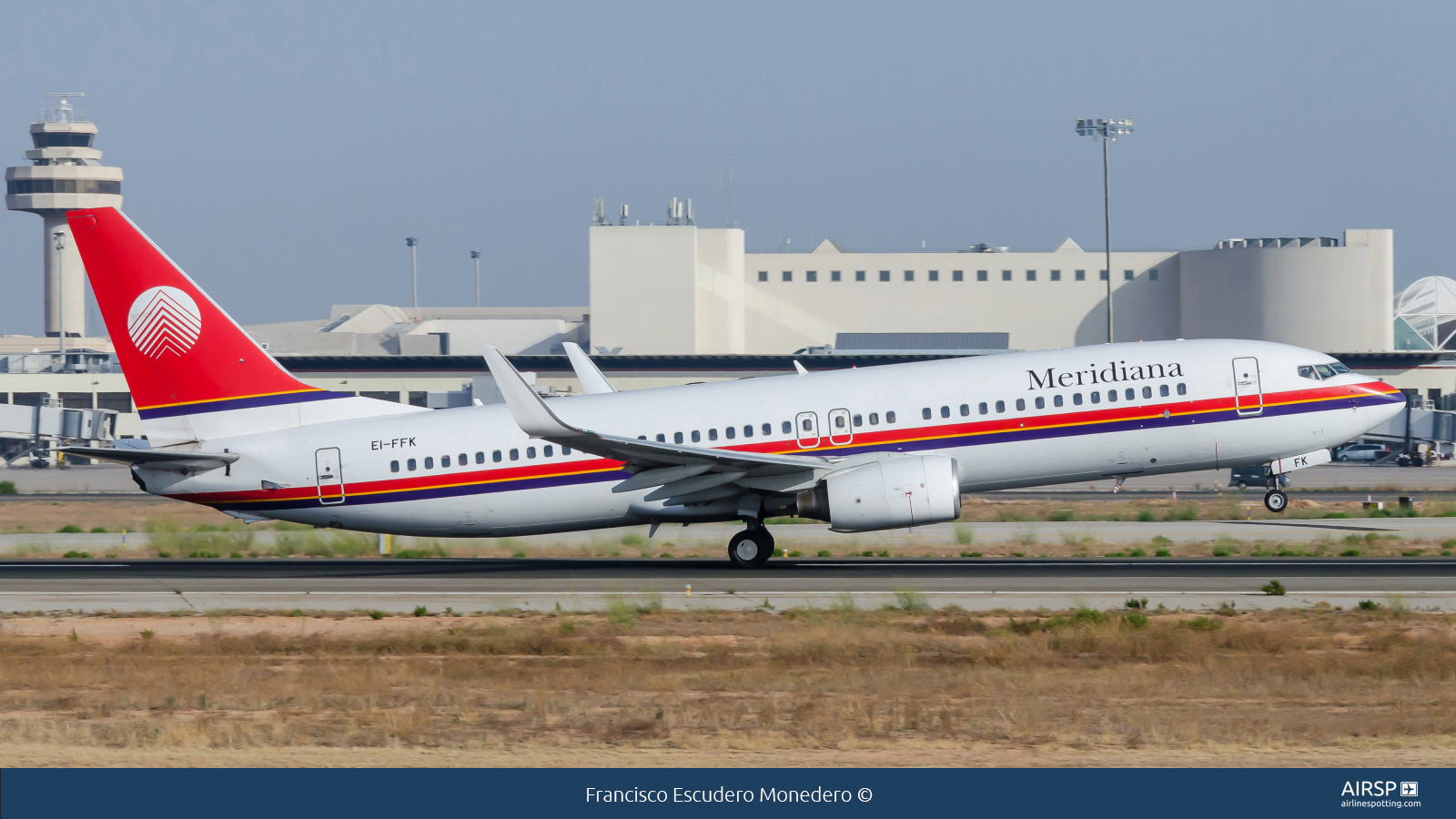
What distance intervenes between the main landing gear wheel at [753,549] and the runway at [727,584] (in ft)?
1.25

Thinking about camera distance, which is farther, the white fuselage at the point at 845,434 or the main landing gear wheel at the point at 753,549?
the main landing gear wheel at the point at 753,549

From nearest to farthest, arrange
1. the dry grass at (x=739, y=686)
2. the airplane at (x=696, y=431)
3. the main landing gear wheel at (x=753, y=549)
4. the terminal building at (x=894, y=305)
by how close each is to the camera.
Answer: the dry grass at (x=739, y=686)
the airplane at (x=696, y=431)
the main landing gear wheel at (x=753, y=549)
the terminal building at (x=894, y=305)

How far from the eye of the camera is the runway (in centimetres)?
2383

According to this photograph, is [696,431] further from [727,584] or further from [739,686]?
[739,686]

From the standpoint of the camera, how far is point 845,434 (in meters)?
28.5

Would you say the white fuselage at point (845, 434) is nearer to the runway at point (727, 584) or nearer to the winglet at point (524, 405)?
the runway at point (727, 584)

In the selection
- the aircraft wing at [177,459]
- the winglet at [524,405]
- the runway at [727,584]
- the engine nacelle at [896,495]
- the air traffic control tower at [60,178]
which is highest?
the air traffic control tower at [60,178]

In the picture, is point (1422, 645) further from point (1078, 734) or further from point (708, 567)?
point (708, 567)

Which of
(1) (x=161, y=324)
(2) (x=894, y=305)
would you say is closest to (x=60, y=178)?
(2) (x=894, y=305)

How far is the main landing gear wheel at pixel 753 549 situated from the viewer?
2931 centimetres

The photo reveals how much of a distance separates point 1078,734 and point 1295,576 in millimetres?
14375

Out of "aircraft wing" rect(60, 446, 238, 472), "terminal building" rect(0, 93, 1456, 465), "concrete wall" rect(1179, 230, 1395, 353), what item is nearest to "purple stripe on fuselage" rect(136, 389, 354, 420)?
"aircraft wing" rect(60, 446, 238, 472)

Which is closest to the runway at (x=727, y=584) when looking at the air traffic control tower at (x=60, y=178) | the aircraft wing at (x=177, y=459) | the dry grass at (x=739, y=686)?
the dry grass at (x=739, y=686)

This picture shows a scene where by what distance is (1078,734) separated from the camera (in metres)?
14.1
